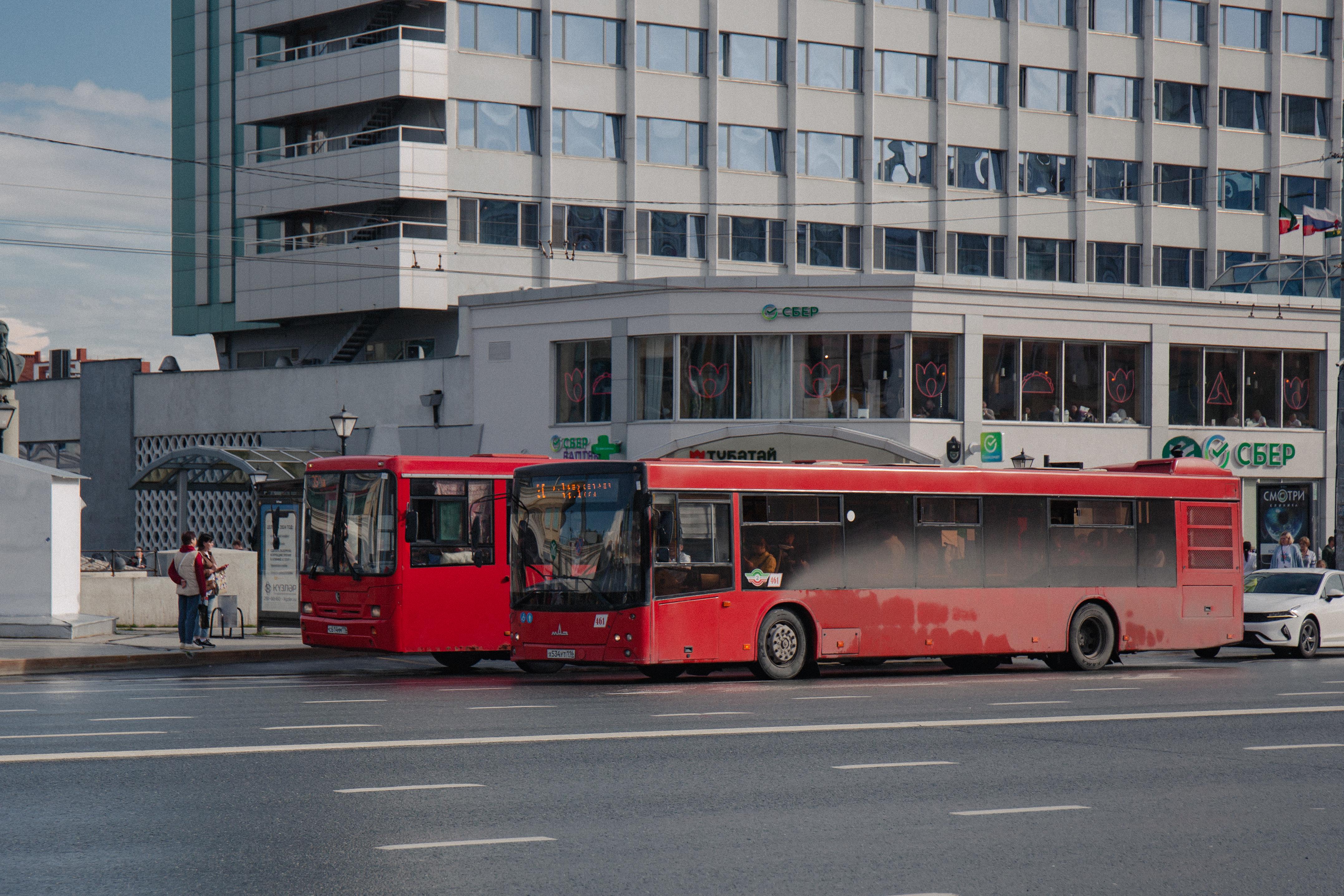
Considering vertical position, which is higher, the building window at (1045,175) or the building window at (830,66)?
the building window at (830,66)

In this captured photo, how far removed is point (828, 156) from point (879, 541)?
107ft

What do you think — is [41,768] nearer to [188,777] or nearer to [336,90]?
[188,777]

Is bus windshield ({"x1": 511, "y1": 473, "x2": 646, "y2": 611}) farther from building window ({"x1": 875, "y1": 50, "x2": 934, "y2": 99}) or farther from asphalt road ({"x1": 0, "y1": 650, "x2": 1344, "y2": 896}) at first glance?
building window ({"x1": 875, "y1": 50, "x2": 934, "y2": 99})

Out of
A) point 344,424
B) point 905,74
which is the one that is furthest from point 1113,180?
point 344,424

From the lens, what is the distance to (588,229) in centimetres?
4859

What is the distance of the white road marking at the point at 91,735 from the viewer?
12.2 meters

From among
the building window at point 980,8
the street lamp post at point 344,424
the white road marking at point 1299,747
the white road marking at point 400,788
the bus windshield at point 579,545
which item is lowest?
the white road marking at point 1299,747

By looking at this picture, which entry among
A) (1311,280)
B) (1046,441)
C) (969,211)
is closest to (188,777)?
(1046,441)

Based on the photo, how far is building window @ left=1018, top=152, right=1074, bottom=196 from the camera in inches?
2104

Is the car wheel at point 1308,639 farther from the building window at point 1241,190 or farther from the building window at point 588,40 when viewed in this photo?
the building window at point 1241,190

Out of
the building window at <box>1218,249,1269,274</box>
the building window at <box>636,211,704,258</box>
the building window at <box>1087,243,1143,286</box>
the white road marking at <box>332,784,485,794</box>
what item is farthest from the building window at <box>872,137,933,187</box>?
the white road marking at <box>332,784,485,794</box>

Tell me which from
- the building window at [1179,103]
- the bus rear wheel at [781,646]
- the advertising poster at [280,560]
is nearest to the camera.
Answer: the bus rear wheel at [781,646]

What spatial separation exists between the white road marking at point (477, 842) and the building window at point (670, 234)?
41774mm

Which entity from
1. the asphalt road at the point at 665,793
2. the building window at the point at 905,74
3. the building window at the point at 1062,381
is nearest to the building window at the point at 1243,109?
the building window at the point at 905,74
